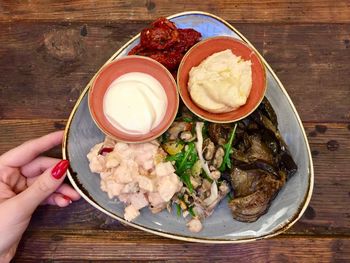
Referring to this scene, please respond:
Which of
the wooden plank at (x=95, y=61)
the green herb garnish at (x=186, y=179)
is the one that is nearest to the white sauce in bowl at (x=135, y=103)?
the green herb garnish at (x=186, y=179)

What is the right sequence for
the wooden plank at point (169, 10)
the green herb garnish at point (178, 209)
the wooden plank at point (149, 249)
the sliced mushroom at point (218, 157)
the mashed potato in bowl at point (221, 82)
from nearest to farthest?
the mashed potato in bowl at point (221, 82) → the sliced mushroom at point (218, 157) → the green herb garnish at point (178, 209) → the wooden plank at point (149, 249) → the wooden plank at point (169, 10)

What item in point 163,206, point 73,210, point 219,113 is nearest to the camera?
point 219,113

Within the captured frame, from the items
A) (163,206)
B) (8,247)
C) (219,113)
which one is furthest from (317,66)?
(8,247)

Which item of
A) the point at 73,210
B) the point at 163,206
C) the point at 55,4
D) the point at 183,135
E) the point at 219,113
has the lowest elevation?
the point at 73,210

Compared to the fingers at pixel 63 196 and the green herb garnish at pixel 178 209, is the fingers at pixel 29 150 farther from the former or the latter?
the green herb garnish at pixel 178 209

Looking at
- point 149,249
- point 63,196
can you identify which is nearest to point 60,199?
point 63,196

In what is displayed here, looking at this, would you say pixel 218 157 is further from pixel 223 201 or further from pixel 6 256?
pixel 6 256

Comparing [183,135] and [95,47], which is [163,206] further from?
[95,47]
